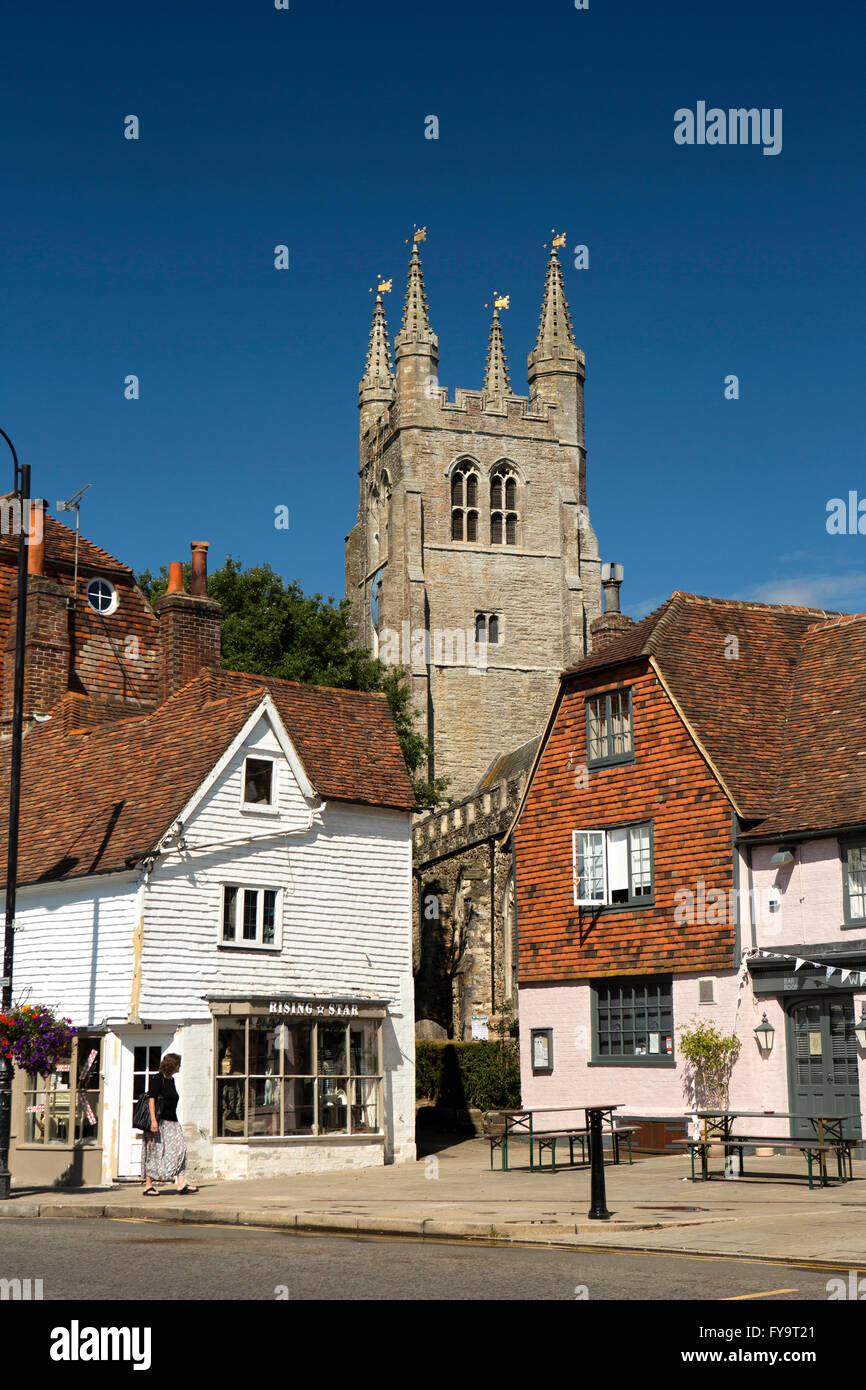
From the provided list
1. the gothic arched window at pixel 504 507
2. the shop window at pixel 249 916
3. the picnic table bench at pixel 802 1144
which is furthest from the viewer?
the gothic arched window at pixel 504 507

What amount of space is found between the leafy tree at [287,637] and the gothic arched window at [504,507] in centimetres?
3687

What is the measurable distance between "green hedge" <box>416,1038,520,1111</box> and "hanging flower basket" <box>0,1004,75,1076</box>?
14.3 metres

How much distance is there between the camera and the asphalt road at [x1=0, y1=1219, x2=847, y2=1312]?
10773mm

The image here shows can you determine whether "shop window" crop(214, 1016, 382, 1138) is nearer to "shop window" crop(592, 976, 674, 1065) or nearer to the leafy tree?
"shop window" crop(592, 976, 674, 1065)

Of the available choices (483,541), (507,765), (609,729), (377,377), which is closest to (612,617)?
(609,729)

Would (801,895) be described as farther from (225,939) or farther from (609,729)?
(225,939)

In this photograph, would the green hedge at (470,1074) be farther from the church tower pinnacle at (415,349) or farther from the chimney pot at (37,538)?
the church tower pinnacle at (415,349)

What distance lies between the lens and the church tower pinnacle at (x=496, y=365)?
97.9 meters

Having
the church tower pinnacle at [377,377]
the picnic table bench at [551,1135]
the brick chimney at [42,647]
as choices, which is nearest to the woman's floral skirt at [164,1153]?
the picnic table bench at [551,1135]

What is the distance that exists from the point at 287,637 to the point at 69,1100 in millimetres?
34120

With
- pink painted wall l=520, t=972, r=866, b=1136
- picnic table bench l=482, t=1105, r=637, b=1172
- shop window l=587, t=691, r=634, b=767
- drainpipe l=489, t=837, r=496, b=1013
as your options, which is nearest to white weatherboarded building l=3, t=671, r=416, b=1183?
picnic table bench l=482, t=1105, r=637, b=1172

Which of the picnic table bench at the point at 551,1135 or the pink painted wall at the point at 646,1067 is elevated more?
the pink painted wall at the point at 646,1067
